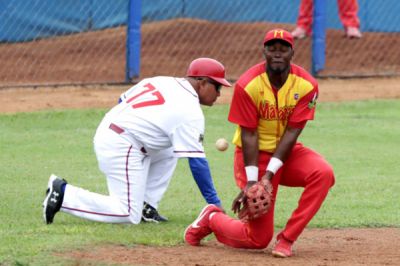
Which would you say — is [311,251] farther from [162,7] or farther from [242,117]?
[162,7]

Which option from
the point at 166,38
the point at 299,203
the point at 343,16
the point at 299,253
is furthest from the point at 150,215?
the point at 343,16

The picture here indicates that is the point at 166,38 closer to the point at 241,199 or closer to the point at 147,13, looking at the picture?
the point at 147,13

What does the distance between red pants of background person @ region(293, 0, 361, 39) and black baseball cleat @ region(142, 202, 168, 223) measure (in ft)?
32.5

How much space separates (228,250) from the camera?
763 cm

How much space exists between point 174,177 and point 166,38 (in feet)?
26.3

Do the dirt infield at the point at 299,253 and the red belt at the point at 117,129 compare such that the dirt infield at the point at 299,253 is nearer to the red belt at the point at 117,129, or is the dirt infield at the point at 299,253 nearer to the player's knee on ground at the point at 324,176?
the player's knee on ground at the point at 324,176

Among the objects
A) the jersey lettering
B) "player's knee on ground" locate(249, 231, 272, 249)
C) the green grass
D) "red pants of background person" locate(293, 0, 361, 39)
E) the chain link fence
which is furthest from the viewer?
"red pants of background person" locate(293, 0, 361, 39)

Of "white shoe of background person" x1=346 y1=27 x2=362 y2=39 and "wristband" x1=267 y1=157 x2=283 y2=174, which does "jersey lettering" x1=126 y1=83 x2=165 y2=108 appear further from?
"white shoe of background person" x1=346 y1=27 x2=362 y2=39

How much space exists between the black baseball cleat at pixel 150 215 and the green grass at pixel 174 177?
0.39 feet

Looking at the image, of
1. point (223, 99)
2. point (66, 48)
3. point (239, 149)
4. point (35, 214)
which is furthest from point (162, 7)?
point (239, 149)

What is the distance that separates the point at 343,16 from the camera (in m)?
19.2

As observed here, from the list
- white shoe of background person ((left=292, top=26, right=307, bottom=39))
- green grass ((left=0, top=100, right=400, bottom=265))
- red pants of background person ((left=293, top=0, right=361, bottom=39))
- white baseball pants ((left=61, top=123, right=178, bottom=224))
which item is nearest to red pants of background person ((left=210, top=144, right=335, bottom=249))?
green grass ((left=0, top=100, right=400, bottom=265))

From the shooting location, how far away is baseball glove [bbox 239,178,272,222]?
7137 millimetres

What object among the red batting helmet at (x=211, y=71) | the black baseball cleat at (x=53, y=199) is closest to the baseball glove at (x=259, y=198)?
the red batting helmet at (x=211, y=71)
